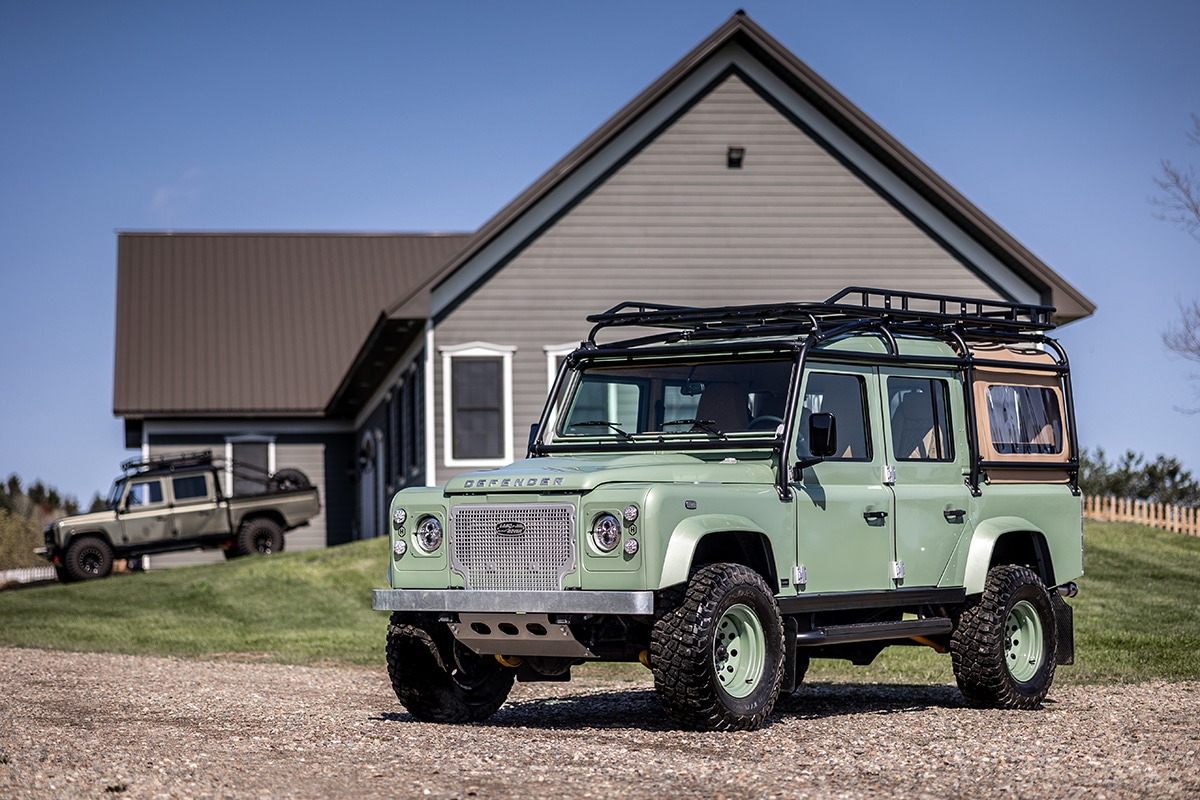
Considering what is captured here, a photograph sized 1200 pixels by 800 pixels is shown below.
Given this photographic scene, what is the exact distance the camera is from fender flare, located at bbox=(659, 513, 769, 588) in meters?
8.25

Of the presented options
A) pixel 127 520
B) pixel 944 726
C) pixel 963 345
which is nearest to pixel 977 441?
pixel 963 345

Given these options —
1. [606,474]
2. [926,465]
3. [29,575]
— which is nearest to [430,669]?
[606,474]

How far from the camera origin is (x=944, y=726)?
9117mm

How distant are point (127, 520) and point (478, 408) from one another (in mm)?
11141

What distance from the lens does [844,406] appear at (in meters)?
9.84

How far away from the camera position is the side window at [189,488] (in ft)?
105

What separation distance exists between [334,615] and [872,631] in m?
11.9

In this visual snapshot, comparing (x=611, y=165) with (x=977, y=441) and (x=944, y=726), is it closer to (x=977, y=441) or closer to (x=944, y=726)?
(x=977, y=441)

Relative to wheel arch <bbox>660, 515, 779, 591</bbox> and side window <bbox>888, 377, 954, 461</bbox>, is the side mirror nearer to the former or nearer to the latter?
wheel arch <bbox>660, 515, 779, 591</bbox>

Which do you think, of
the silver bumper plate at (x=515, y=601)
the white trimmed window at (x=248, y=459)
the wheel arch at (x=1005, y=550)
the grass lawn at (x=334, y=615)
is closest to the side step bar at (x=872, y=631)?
the wheel arch at (x=1005, y=550)

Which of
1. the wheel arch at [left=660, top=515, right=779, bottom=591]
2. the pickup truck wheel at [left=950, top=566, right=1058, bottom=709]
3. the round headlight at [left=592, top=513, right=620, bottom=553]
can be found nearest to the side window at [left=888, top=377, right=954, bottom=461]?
the pickup truck wheel at [left=950, top=566, right=1058, bottom=709]

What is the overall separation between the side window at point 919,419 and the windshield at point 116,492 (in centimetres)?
2439

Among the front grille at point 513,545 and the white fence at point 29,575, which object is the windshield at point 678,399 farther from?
the white fence at point 29,575

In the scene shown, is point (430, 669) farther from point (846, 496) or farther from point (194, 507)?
point (194, 507)
